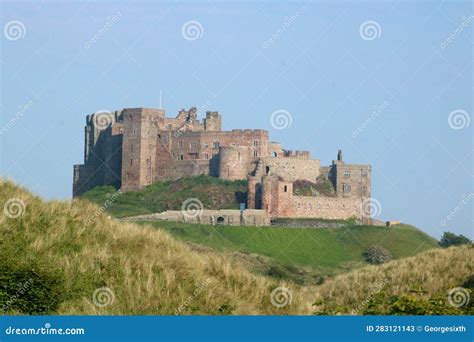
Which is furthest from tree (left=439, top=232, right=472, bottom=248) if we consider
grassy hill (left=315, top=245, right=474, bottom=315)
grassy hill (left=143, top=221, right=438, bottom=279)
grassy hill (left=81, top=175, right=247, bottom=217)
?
grassy hill (left=315, top=245, right=474, bottom=315)

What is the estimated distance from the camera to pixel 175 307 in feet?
55.1

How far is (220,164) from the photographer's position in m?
75.1

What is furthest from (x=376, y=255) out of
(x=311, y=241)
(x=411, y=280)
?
(x=411, y=280)

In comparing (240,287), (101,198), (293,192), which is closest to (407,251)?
(293,192)

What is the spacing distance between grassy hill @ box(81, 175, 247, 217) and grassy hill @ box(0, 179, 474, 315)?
162 feet

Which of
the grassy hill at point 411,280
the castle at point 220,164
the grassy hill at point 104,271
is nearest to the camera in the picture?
the grassy hill at point 104,271

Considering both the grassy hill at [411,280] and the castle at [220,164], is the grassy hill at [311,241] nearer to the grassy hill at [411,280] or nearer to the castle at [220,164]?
the castle at [220,164]

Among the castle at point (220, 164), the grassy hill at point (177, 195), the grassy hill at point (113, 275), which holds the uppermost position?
the castle at point (220, 164)

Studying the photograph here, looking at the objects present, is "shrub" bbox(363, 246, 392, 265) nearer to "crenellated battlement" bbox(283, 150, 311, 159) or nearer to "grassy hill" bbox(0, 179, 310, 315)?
"crenellated battlement" bbox(283, 150, 311, 159)

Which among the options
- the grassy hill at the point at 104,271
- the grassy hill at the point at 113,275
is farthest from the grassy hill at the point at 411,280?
the grassy hill at the point at 104,271

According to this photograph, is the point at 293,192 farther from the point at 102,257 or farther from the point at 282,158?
the point at 102,257

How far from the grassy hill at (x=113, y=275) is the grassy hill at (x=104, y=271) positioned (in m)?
0.02

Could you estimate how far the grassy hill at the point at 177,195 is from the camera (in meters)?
71.2

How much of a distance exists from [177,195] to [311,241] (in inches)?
414
